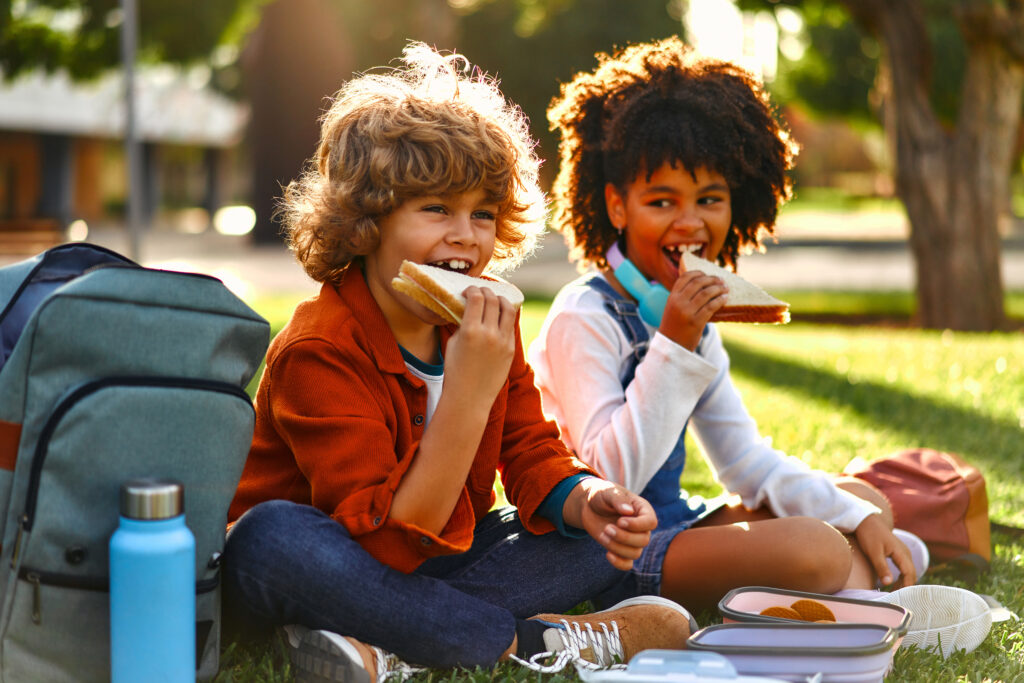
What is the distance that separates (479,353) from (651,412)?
0.64 m

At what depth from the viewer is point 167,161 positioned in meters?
37.6

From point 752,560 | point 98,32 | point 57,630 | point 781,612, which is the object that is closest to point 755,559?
point 752,560

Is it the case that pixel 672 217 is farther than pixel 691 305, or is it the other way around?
pixel 672 217

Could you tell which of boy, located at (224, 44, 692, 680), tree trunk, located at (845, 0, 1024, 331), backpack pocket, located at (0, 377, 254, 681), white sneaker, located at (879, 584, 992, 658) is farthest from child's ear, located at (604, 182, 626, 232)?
tree trunk, located at (845, 0, 1024, 331)

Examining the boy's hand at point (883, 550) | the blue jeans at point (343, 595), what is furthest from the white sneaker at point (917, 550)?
the blue jeans at point (343, 595)

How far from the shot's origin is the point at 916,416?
15.5 feet

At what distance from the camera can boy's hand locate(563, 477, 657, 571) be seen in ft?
6.32

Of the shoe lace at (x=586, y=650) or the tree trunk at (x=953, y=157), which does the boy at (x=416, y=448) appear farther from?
the tree trunk at (x=953, y=157)

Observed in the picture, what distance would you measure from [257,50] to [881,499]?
20.1 metres

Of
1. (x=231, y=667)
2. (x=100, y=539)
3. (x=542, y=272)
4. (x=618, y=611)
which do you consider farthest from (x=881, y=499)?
(x=542, y=272)

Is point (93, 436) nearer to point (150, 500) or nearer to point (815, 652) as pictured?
point (150, 500)

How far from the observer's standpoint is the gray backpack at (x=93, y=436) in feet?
5.66

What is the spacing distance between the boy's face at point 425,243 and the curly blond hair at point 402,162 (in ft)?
0.07

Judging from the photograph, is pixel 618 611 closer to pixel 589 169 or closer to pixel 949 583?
pixel 949 583
